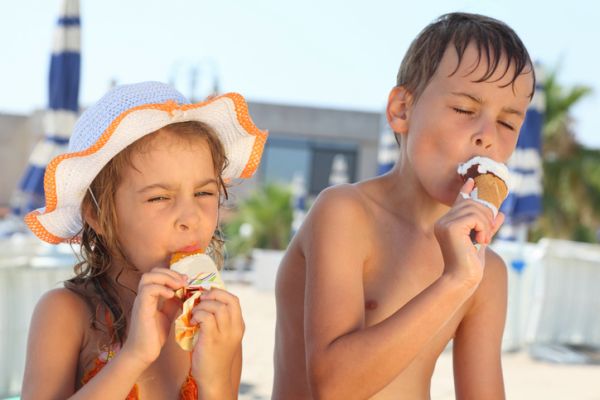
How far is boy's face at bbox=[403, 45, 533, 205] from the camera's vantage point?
5.93ft

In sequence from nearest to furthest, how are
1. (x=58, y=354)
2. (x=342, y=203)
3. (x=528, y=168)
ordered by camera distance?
(x=58, y=354) → (x=342, y=203) → (x=528, y=168)

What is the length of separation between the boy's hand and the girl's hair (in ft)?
2.30

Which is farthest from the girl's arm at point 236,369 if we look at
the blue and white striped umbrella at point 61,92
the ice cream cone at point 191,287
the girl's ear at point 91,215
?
the blue and white striped umbrella at point 61,92

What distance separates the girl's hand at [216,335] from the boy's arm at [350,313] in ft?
0.68

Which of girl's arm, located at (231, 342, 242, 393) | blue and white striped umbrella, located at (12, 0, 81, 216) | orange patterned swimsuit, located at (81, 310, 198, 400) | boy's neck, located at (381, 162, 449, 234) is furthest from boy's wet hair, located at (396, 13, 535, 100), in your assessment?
blue and white striped umbrella, located at (12, 0, 81, 216)

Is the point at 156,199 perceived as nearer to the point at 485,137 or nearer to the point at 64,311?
the point at 64,311

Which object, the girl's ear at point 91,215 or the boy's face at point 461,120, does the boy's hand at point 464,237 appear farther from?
the girl's ear at point 91,215

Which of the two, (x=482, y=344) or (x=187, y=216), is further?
(x=482, y=344)

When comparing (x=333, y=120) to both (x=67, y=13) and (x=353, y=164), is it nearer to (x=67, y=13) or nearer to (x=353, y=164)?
(x=353, y=164)

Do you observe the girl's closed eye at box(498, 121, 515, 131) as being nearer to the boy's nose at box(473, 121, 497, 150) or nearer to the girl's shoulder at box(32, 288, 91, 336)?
the boy's nose at box(473, 121, 497, 150)

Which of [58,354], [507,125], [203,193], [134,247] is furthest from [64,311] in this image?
[507,125]

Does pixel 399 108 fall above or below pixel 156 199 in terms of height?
above

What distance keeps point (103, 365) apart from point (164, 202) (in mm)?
438

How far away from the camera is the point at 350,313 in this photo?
174cm
